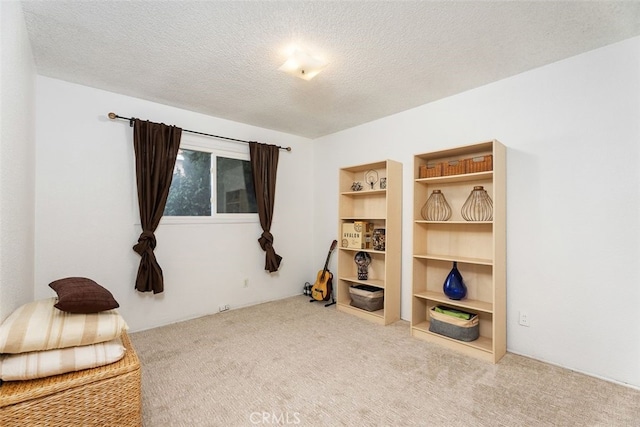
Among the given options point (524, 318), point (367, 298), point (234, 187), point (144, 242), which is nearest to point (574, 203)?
point (524, 318)

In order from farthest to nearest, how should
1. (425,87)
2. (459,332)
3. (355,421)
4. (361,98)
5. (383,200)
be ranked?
(383,200) → (361,98) → (425,87) → (459,332) → (355,421)

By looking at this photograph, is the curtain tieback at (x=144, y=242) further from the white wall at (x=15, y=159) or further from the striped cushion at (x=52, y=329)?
the striped cushion at (x=52, y=329)

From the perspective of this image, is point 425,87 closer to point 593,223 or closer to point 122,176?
point 593,223

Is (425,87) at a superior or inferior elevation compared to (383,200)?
superior

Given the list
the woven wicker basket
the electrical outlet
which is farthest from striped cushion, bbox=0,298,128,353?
the electrical outlet

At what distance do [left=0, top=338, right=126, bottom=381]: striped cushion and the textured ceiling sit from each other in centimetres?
189

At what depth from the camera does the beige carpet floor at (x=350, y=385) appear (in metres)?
1.70

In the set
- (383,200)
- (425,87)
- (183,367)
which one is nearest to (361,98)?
(425,87)

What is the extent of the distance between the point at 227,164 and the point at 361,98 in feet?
5.96

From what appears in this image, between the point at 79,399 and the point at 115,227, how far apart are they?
1.94 metres

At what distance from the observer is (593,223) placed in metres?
2.16

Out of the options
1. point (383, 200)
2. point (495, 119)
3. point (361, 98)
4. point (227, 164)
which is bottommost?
point (383, 200)

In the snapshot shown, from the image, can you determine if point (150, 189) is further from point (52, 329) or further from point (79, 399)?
point (79, 399)
